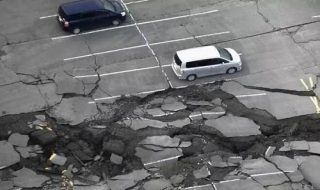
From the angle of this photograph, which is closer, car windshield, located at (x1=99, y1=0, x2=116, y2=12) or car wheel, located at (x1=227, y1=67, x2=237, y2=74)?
car wheel, located at (x1=227, y1=67, x2=237, y2=74)

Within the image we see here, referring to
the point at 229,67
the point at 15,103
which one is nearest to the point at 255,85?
the point at 229,67

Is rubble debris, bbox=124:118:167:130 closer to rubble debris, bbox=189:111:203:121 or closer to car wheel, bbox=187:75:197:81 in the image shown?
rubble debris, bbox=189:111:203:121

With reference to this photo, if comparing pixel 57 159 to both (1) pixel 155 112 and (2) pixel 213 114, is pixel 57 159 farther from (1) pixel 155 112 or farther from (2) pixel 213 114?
(2) pixel 213 114

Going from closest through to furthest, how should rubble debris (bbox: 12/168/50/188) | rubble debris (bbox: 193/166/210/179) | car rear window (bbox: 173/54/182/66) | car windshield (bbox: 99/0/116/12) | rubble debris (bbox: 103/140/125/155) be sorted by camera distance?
rubble debris (bbox: 12/168/50/188), rubble debris (bbox: 193/166/210/179), rubble debris (bbox: 103/140/125/155), car rear window (bbox: 173/54/182/66), car windshield (bbox: 99/0/116/12)

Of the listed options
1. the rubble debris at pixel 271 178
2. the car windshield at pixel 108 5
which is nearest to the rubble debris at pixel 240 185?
the rubble debris at pixel 271 178

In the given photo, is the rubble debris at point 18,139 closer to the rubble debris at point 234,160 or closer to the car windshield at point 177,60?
the car windshield at point 177,60

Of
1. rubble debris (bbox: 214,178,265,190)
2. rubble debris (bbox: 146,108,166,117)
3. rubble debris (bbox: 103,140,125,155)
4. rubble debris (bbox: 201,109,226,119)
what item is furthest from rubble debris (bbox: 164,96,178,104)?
rubble debris (bbox: 214,178,265,190)
